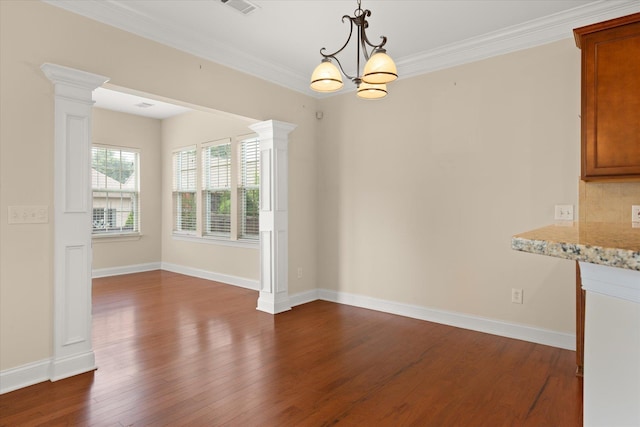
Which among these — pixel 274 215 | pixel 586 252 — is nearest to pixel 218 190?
pixel 274 215

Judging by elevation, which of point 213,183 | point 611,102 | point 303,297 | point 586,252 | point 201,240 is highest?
point 611,102

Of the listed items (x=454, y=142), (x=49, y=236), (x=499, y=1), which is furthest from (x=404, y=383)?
(x=499, y=1)

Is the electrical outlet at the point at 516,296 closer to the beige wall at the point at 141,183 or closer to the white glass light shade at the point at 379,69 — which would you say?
the white glass light shade at the point at 379,69

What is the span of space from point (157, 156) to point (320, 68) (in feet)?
19.3

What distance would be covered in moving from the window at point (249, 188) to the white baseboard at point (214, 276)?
0.71m

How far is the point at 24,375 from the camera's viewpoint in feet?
8.51

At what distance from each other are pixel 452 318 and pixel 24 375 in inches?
149

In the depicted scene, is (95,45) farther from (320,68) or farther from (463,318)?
(463,318)

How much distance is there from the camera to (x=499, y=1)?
2.96 m

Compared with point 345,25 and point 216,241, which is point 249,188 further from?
point 345,25

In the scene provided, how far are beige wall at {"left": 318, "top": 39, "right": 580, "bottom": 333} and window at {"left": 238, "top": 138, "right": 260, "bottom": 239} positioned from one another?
1267 mm

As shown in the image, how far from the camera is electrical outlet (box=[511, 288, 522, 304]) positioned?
3.50 metres

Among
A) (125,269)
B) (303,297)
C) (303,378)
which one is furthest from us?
(125,269)

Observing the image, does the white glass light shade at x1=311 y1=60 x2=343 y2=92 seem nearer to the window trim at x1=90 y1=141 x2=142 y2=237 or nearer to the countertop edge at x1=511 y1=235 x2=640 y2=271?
the countertop edge at x1=511 y1=235 x2=640 y2=271
